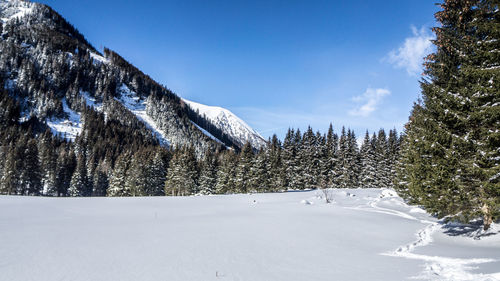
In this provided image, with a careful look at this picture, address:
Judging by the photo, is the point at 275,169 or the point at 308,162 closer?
the point at 275,169

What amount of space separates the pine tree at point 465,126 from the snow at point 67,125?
484ft

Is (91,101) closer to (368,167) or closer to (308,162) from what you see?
(308,162)

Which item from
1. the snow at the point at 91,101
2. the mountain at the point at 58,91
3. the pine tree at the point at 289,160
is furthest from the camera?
the snow at the point at 91,101

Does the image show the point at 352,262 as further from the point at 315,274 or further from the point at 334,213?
the point at 334,213

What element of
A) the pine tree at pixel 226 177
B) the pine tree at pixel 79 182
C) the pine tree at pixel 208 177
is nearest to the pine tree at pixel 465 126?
the pine tree at pixel 226 177

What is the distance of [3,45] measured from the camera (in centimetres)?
16438

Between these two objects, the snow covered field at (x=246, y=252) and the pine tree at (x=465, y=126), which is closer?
the snow covered field at (x=246, y=252)

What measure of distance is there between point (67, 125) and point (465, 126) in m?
169

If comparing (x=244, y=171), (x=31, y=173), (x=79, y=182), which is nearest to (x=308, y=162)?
(x=244, y=171)

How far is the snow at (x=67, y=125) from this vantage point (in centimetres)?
13031

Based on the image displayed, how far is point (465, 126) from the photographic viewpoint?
11.0 metres

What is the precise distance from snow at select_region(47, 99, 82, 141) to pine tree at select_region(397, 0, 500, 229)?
484 ft

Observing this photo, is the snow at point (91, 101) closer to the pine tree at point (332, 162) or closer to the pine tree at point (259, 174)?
the pine tree at point (259, 174)

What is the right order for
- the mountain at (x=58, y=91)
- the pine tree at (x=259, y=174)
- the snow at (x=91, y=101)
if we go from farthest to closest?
the snow at (x=91, y=101) < the mountain at (x=58, y=91) < the pine tree at (x=259, y=174)
